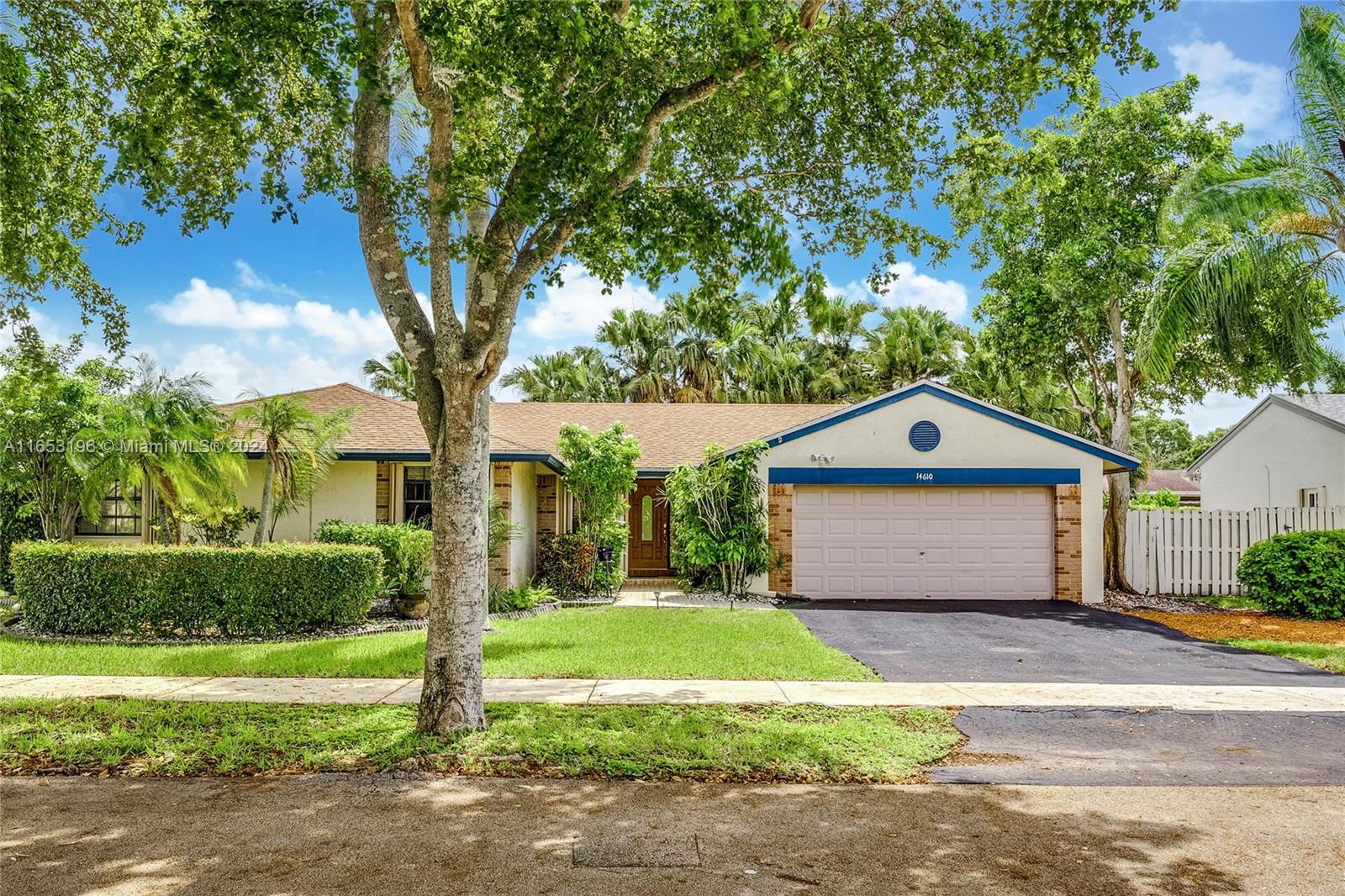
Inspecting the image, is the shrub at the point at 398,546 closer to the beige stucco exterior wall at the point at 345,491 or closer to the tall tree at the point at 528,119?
the beige stucco exterior wall at the point at 345,491

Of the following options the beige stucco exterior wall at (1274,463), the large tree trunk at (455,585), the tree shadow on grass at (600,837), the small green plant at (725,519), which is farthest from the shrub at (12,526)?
the beige stucco exterior wall at (1274,463)

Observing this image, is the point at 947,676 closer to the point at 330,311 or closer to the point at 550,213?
the point at 550,213

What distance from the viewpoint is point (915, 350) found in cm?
3023

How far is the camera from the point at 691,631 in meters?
12.0

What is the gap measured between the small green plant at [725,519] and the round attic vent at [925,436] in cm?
285

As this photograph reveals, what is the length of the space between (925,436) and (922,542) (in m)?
2.05

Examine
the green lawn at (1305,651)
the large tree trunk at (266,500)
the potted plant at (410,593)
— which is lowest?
the green lawn at (1305,651)

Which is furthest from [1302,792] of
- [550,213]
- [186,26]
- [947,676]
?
[186,26]

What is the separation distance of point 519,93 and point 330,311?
12444 millimetres

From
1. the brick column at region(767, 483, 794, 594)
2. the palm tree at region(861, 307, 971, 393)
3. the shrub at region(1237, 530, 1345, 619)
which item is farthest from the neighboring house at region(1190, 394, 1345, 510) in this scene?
the brick column at region(767, 483, 794, 594)

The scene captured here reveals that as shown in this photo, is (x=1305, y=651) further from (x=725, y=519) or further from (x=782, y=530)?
(x=725, y=519)

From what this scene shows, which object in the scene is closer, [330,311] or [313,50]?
[313,50]

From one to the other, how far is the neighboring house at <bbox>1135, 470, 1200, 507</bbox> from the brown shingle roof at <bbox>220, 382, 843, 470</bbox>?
31.2 meters

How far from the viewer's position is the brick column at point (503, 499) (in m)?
14.6
